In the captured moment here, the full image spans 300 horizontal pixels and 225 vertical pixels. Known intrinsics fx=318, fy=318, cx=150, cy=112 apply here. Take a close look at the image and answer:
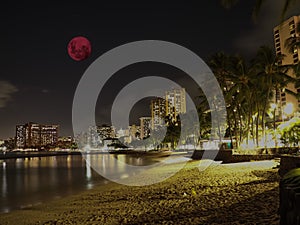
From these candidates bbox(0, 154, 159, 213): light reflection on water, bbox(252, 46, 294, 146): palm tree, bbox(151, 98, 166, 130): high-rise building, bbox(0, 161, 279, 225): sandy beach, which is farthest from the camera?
bbox(151, 98, 166, 130): high-rise building

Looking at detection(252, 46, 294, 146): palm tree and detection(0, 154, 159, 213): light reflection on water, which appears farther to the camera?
detection(252, 46, 294, 146): palm tree

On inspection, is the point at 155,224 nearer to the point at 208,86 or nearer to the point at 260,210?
the point at 260,210

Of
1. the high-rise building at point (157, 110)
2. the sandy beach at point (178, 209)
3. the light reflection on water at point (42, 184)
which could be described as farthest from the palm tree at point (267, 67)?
the high-rise building at point (157, 110)

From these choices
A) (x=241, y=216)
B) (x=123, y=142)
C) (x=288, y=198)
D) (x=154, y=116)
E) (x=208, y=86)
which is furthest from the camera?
(x=123, y=142)

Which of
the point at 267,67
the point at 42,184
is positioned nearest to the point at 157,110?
the point at 267,67

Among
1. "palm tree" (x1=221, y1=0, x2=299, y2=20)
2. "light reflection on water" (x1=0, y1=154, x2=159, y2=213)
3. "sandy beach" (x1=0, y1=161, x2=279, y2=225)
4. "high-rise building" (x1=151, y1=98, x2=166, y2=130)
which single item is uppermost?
"high-rise building" (x1=151, y1=98, x2=166, y2=130)

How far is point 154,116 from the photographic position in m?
176

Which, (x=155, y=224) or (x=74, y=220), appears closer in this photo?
(x=155, y=224)

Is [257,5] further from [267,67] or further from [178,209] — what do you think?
[267,67]

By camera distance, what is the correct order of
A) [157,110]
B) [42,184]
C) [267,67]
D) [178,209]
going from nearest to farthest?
1. [178,209]
2. [42,184]
3. [267,67]
4. [157,110]

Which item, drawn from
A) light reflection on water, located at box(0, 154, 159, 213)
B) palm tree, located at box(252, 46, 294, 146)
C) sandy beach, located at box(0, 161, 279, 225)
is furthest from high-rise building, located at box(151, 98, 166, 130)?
sandy beach, located at box(0, 161, 279, 225)

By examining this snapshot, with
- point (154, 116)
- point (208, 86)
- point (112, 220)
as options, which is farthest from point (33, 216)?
point (154, 116)

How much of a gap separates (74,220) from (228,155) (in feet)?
76.6

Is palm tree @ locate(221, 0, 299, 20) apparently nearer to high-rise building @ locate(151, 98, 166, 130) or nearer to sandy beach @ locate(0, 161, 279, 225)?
sandy beach @ locate(0, 161, 279, 225)
